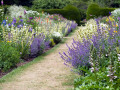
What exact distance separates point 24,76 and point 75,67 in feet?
4.51

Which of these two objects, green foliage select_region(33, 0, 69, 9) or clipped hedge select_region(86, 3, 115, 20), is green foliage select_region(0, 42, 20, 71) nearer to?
clipped hedge select_region(86, 3, 115, 20)

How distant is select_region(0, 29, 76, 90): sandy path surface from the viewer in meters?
4.58

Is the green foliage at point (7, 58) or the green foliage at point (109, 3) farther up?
the green foliage at point (109, 3)

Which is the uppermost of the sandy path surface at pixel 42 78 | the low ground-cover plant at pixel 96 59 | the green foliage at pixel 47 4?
the green foliage at pixel 47 4

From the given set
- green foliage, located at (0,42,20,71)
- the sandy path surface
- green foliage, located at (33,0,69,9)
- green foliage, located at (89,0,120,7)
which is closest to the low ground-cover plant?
the sandy path surface

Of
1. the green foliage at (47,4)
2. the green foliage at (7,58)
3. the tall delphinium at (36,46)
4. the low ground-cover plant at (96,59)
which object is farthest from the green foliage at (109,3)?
the green foliage at (7,58)

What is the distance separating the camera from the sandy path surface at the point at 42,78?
4582 millimetres

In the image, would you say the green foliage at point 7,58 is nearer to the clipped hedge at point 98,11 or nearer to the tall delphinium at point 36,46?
the tall delphinium at point 36,46

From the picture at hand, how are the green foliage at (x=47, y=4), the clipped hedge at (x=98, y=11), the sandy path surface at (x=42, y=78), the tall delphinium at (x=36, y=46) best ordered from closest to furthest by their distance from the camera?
the sandy path surface at (x=42, y=78), the tall delphinium at (x=36, y=46), the clipped hedge at (x=98, y=11), the green foliage at (x=47, y=4)

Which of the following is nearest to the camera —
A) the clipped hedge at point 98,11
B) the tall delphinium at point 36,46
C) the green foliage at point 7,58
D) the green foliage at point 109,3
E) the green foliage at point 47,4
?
the green foliage at point 7,58

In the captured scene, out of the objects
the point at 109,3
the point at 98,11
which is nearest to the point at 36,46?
the point at 98,11

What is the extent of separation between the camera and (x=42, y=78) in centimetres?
522

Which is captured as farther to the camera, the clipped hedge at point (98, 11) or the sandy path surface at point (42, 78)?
the clipped hedge at point (98, 11)

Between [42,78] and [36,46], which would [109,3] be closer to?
[36,46]
